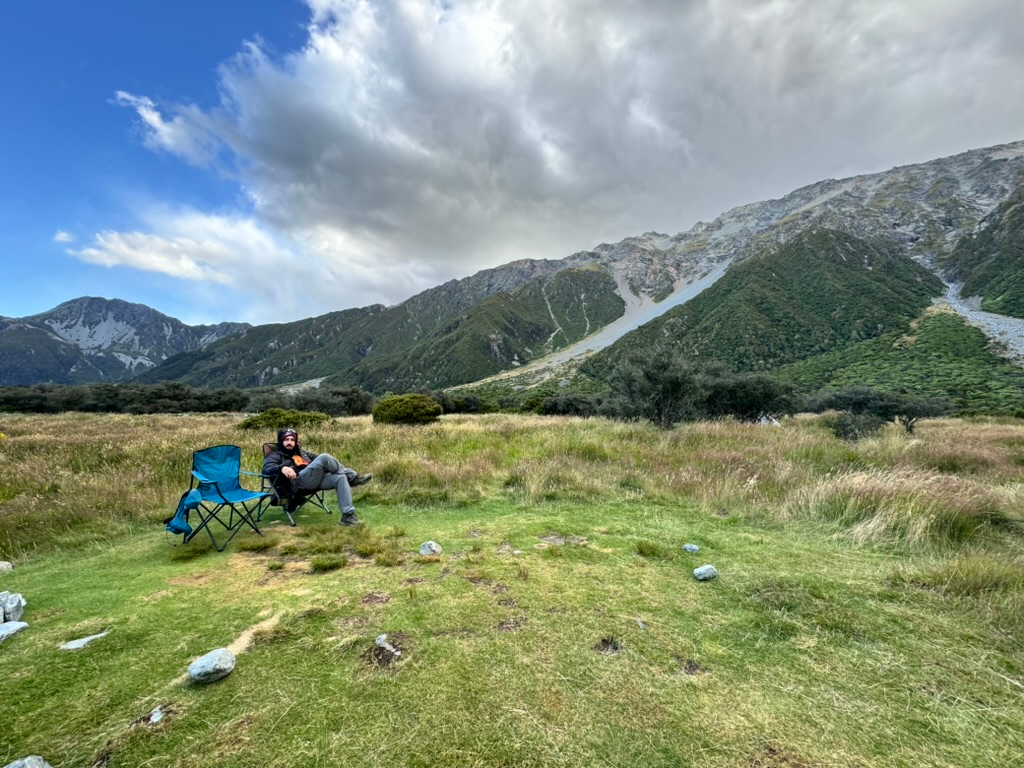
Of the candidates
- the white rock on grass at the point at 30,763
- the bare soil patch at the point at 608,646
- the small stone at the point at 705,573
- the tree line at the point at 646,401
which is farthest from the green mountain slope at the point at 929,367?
the white rock on grass at the point at 30,763

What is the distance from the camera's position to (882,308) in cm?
11206

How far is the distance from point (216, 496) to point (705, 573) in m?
5.95

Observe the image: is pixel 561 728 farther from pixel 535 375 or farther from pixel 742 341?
pixel 535 375

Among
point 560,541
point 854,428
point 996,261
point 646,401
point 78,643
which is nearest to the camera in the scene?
point 78,643

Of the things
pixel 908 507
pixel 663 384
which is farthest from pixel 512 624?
pixel 663 384

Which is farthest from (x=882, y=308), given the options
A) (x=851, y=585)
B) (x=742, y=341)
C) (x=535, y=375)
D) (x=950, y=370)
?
(x=851, y=585)

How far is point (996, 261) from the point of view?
12375 centimetres

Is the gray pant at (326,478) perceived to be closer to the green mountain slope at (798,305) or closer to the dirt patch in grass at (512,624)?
the dirt patch in grass at (512,624)

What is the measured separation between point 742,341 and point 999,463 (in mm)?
113552

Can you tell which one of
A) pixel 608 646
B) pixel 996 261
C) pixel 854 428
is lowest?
pixel 854 428

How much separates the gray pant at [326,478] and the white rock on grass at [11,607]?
109 inches

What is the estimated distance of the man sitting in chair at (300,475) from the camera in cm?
585

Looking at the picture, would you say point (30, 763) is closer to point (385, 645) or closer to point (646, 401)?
point (385, 645)

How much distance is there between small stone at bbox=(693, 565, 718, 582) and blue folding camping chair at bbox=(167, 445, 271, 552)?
5125 millimetres
